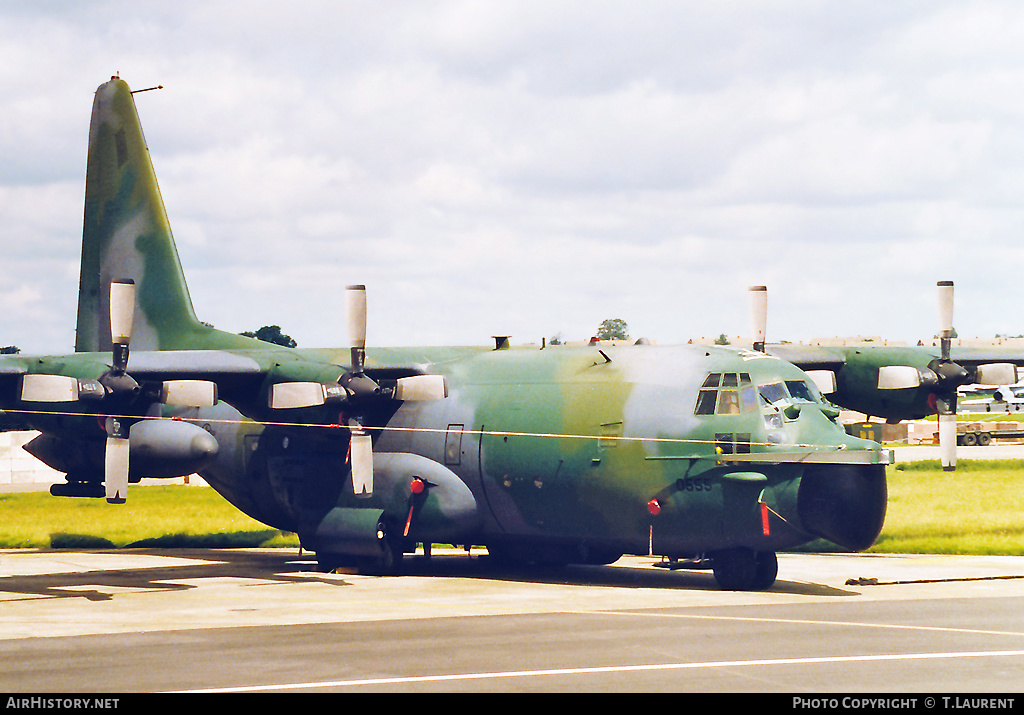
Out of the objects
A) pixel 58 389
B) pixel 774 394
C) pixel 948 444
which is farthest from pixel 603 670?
pixel 948 444

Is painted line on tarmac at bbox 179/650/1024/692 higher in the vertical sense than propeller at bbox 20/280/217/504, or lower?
lower

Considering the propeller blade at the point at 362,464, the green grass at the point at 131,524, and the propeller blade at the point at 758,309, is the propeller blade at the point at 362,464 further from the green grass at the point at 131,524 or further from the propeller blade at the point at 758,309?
the green grass at the point at 131,524

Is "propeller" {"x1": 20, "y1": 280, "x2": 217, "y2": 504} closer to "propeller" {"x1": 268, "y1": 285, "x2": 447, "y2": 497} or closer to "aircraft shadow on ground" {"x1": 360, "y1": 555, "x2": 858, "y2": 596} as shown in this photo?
"propeller" {"x1": 268, "y1": 285, "x2": 447, "y2": 497}

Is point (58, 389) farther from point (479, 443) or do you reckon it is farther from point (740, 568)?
point (740, 568)

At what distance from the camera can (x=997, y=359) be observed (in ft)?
100

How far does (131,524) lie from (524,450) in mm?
18513

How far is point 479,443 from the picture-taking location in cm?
2803

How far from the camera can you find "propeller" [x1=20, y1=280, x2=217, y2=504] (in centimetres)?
2497

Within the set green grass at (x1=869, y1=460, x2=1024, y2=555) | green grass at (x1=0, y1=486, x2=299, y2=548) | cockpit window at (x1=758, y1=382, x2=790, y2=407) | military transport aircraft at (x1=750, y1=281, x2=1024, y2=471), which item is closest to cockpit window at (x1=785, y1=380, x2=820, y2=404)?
cockpit window at (x1=758, y1=382, x2=790, y2=407)

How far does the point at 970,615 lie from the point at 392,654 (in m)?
10.2

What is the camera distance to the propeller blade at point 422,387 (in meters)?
27.4

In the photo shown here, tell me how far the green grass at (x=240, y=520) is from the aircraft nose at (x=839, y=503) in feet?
36.6

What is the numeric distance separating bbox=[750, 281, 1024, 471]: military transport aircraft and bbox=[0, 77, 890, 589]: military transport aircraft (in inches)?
173

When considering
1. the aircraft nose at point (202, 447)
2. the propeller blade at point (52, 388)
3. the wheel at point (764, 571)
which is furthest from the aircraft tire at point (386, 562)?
the wheel at point (764, 571)
